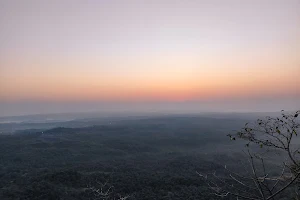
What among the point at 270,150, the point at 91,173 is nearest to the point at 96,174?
the point at 91,173

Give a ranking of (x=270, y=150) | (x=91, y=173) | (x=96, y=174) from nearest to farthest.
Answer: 1. (x=270, y=150)
2. (x=96, y=174)
3. (x=91, y=173)

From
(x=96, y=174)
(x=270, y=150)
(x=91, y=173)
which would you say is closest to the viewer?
(x=270, y=150)

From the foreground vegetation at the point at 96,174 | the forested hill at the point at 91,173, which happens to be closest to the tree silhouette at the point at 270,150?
the foreground vegetation at the point at 96,174

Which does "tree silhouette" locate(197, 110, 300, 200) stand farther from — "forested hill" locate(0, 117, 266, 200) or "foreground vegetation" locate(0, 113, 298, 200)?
"forested hill" locate(0, 117, 266, 200)

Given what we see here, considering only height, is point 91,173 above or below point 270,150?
below

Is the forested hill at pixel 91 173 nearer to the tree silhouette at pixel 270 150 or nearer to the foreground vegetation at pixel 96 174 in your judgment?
the foreground vegetation at pixel 96 174

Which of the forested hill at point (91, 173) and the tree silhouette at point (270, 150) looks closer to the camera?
the tree silhouette at point (270, 150)

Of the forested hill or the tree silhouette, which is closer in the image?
the tree silhouette

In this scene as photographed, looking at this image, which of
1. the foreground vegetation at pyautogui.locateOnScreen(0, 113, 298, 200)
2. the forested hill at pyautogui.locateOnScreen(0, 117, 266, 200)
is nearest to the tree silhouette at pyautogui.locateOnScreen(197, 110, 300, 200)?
the foreground vegetation at pyautogui.locateOnScreen(0, 113, 298, 200)

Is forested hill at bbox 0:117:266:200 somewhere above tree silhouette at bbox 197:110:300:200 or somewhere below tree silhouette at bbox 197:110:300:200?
below

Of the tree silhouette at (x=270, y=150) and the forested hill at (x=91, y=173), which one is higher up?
the tree silhouette at (x=270, y=150)

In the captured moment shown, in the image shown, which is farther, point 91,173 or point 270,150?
point 91,173

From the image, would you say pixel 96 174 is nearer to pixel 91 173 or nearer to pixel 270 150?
pixel 91 173
